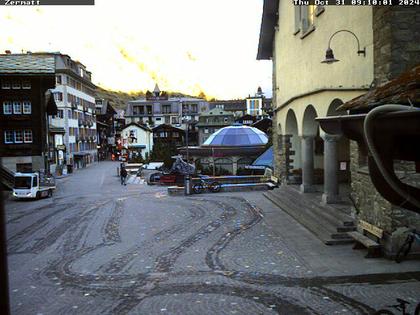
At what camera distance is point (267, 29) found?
27.9 meters

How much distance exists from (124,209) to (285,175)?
8.50 meters

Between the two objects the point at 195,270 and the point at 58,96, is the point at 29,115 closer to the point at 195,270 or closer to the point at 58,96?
the point at 58,96

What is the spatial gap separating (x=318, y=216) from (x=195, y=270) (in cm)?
599

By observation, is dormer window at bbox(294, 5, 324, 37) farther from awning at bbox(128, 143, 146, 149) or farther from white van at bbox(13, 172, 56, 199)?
awning at bbox(128, 143, 146, 149)

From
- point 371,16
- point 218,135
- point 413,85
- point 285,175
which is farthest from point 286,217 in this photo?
point 218,135

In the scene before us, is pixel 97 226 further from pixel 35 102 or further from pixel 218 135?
pixel 218 135

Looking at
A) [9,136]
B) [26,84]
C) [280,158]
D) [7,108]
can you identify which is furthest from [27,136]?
[280,158]

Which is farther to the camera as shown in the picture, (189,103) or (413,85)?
(189,103)

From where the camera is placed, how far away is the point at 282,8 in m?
24.7

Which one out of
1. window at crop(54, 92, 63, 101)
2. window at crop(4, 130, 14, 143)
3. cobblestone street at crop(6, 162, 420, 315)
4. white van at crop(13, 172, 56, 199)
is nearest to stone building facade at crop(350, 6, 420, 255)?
cobblestone street at crop(6, 162, 420, 315)

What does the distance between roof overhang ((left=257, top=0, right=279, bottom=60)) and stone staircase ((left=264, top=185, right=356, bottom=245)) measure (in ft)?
33.9

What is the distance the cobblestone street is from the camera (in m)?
8.94

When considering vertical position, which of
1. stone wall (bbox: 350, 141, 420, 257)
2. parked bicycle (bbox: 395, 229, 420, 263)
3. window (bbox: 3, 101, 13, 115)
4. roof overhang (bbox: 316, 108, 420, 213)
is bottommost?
parked bicycle (bbox: 395, 229, 420, 263)

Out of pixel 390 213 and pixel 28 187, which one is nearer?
pixel 390 213
